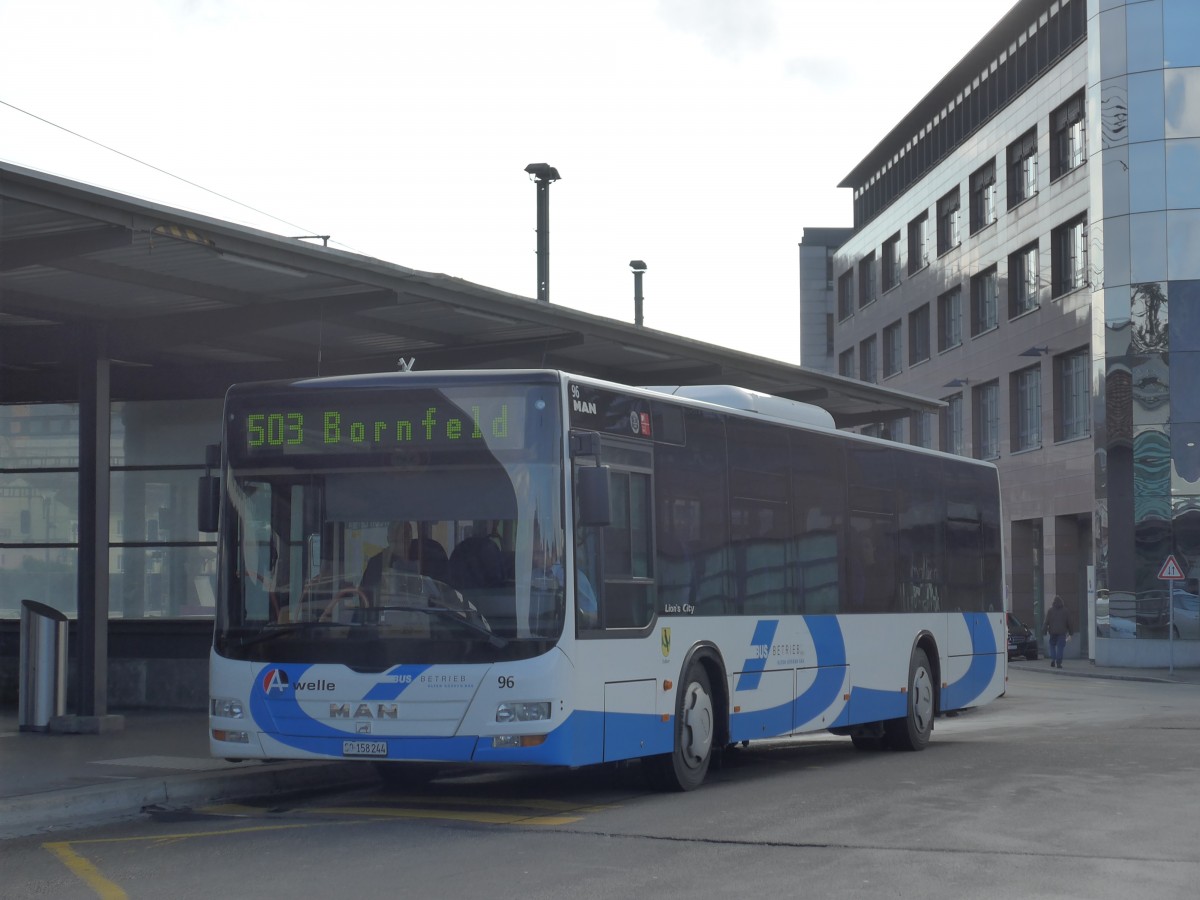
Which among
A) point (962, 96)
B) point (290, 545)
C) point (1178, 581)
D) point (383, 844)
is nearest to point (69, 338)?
point (290, 545)

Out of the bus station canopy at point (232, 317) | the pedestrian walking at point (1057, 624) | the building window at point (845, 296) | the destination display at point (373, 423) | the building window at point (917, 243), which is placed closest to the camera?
the destination display at point (373, 423)

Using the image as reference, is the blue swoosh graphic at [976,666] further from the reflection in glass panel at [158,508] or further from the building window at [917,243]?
the building window at [917,243]

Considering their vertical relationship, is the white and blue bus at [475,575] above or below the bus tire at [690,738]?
above

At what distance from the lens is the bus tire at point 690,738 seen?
12539 mm

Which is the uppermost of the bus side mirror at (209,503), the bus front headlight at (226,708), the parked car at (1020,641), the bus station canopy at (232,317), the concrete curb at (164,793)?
the bus station canopy at (232,317)

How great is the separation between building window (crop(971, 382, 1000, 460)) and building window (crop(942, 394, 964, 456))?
121cm

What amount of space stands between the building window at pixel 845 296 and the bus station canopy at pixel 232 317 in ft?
155

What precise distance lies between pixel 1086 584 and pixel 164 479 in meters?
33.9

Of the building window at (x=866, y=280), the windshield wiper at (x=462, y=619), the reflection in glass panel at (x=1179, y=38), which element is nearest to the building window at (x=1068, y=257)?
the reflection in glass panel at (x=1179, y=38)

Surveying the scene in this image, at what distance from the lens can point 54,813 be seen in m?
11.2

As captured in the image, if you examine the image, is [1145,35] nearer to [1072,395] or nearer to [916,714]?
[1072,395]

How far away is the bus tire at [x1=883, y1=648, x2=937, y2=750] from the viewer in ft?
56.7

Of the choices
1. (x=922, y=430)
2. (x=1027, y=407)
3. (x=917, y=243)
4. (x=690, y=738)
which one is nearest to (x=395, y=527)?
(x=690, y=738)

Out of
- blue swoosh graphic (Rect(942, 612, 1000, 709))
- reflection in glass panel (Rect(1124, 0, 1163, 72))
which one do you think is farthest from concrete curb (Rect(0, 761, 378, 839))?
reflection in glass panel (Rect(1124, 0, 1163, 72))
